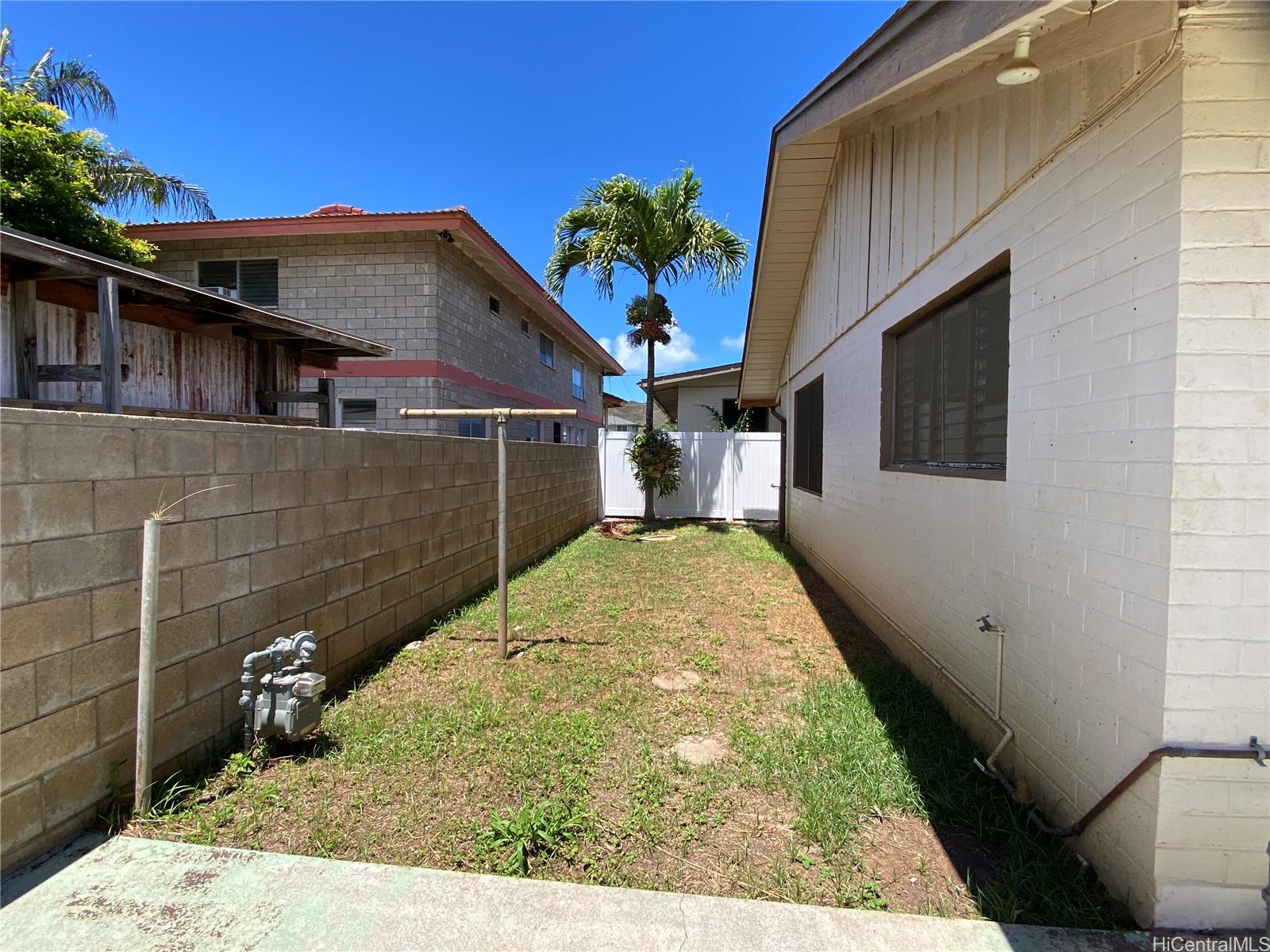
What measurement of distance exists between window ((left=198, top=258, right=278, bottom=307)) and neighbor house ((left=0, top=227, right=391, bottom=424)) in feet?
11.7

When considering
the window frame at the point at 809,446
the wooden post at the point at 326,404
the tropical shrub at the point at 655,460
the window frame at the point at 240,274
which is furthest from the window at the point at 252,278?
the window frame at the point at 809,446

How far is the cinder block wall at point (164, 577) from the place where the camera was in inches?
77.8

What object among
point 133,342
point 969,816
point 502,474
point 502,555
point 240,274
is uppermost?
point 240,274

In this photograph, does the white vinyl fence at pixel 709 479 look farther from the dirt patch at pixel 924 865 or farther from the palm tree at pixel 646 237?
the dirt patch at pixel 924 865

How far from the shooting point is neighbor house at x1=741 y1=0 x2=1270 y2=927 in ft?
5.86

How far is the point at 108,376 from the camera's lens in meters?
4.00

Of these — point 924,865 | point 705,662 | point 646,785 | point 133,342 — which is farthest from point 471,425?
point 924,865

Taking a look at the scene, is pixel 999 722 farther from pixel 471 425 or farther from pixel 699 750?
pixel 471 425

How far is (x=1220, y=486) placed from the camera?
5.84ft

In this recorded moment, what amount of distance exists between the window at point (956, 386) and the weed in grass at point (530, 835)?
102 inches

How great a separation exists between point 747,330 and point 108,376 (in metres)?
8.18

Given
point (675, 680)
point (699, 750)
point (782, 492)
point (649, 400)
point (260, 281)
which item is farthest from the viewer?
point (649, 400)

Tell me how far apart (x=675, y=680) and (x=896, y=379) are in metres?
2.94

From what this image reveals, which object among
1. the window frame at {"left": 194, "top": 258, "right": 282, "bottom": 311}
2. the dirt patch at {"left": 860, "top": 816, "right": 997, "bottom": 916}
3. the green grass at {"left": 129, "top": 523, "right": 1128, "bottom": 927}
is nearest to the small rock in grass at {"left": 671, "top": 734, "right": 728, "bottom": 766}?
the green grass at {"left": 129, "top": 523, "right": 1128, "bottom": 927}
